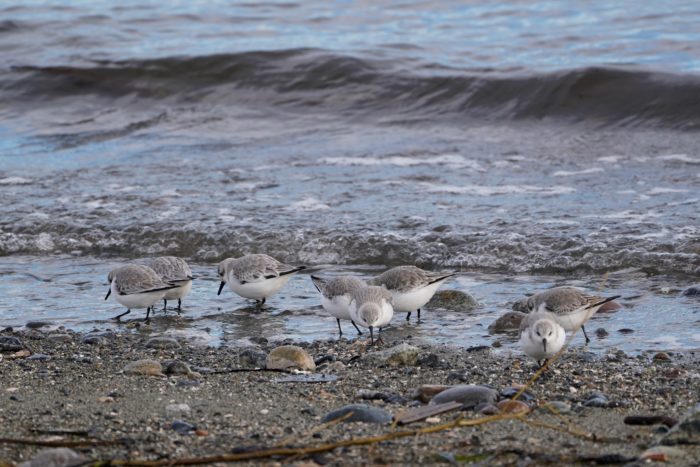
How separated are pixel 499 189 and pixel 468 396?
683 centimetres

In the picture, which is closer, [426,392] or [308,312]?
[426,392]

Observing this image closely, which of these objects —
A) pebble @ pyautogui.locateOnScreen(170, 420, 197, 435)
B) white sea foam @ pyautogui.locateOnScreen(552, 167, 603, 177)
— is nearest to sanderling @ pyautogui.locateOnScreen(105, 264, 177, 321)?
pebble @ pyautogui.locateOnScreen(170, 420, 197, 435)

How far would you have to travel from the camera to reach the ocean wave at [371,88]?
52.6 ft

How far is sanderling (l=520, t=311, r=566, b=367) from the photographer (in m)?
6.83

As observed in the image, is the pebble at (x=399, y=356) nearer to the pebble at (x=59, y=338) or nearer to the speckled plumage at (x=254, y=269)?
the speckled plumage at (x=254, y=269)

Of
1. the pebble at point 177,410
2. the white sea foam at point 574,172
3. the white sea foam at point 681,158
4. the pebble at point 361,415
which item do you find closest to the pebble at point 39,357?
the pebble at point 177,410

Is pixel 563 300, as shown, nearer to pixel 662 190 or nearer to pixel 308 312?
pixel 308 312

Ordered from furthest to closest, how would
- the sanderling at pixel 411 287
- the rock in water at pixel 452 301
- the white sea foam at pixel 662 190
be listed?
the white sea foam at pixel 662 190 → the rock in water at pixel 452 301 → the sanderling at pixel 411 287

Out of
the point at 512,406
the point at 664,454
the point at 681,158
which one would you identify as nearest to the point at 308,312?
the point at 512,406

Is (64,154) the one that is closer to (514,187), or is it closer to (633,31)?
(514,187)

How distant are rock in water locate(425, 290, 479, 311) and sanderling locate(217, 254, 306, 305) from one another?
1.13m

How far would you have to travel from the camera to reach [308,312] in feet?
29.7

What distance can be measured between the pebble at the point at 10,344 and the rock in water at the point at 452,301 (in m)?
3.28

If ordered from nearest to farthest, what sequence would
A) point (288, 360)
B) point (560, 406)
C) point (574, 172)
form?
point (560, 406) → point (288, 360) → point (574, 172)
